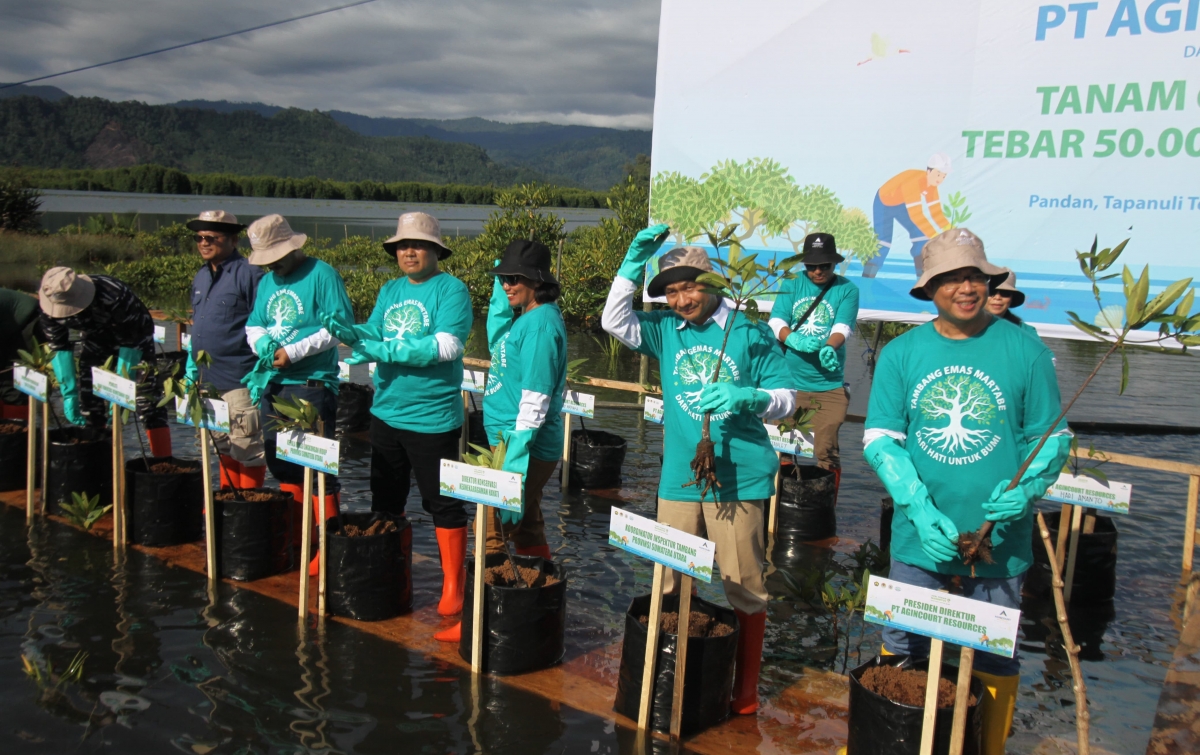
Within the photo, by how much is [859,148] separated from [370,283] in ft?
39.6

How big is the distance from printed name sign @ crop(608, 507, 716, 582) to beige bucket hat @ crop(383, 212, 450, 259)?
1.82 m

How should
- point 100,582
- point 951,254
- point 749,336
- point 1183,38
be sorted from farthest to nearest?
point 1183,38 → point 100,582 → point 749,336 → point 951,254

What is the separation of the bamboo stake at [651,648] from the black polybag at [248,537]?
103 inches

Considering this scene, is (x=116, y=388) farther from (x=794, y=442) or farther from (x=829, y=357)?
(x=829, y=357)

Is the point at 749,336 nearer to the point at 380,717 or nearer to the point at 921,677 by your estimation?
the point at 921,677

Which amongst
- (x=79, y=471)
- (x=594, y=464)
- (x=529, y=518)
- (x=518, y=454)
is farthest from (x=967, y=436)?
(x=79, y=471)

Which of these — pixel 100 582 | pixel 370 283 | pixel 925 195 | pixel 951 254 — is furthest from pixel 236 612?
pixel 370 283

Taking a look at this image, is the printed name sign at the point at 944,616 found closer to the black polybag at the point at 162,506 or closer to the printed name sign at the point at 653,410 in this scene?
the printed name sign at the point at 653,410

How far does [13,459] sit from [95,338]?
4.31 ft

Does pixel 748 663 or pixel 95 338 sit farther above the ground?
pixel 95 338

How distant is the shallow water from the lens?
340 cm

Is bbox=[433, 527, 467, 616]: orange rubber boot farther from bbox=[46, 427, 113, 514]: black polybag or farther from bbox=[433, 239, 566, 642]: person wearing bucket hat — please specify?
bbox=[46, 427, 113, 514]: black polybag

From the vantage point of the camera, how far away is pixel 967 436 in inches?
110

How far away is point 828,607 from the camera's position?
167 inches
